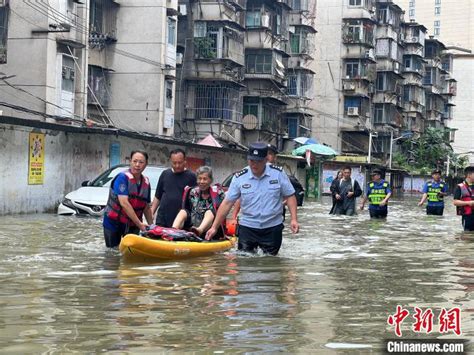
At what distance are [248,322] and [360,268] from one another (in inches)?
176

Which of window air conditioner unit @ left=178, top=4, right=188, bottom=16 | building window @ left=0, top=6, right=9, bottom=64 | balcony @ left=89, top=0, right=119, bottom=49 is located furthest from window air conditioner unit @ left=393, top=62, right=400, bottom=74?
building window @ left=0, top=6, right=9, bottom=64

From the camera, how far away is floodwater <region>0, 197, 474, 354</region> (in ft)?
19.3

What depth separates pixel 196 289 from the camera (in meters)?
8.55

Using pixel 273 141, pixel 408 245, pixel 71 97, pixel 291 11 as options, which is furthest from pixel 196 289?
pixel 291 11

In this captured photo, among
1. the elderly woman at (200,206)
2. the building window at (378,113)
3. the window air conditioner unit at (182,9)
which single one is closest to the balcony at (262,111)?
the window air conditioner unit at (182,9)

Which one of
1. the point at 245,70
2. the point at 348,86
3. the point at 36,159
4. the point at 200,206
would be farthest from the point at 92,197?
the point at 348,86

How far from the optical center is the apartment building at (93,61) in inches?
1345

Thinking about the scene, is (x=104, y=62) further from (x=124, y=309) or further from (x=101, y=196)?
(x=124, y=309)

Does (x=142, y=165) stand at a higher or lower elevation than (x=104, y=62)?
lower

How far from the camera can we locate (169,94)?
4456 cm

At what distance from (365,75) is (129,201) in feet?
204

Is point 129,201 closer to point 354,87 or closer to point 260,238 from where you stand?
point 260,238

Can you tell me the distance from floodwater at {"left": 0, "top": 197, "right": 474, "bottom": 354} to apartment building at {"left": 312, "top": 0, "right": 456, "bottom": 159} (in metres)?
57.2

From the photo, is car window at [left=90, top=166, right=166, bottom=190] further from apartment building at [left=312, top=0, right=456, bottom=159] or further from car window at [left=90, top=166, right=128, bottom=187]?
apartment building at [left=312, top=0, right=456, bottom=159]
